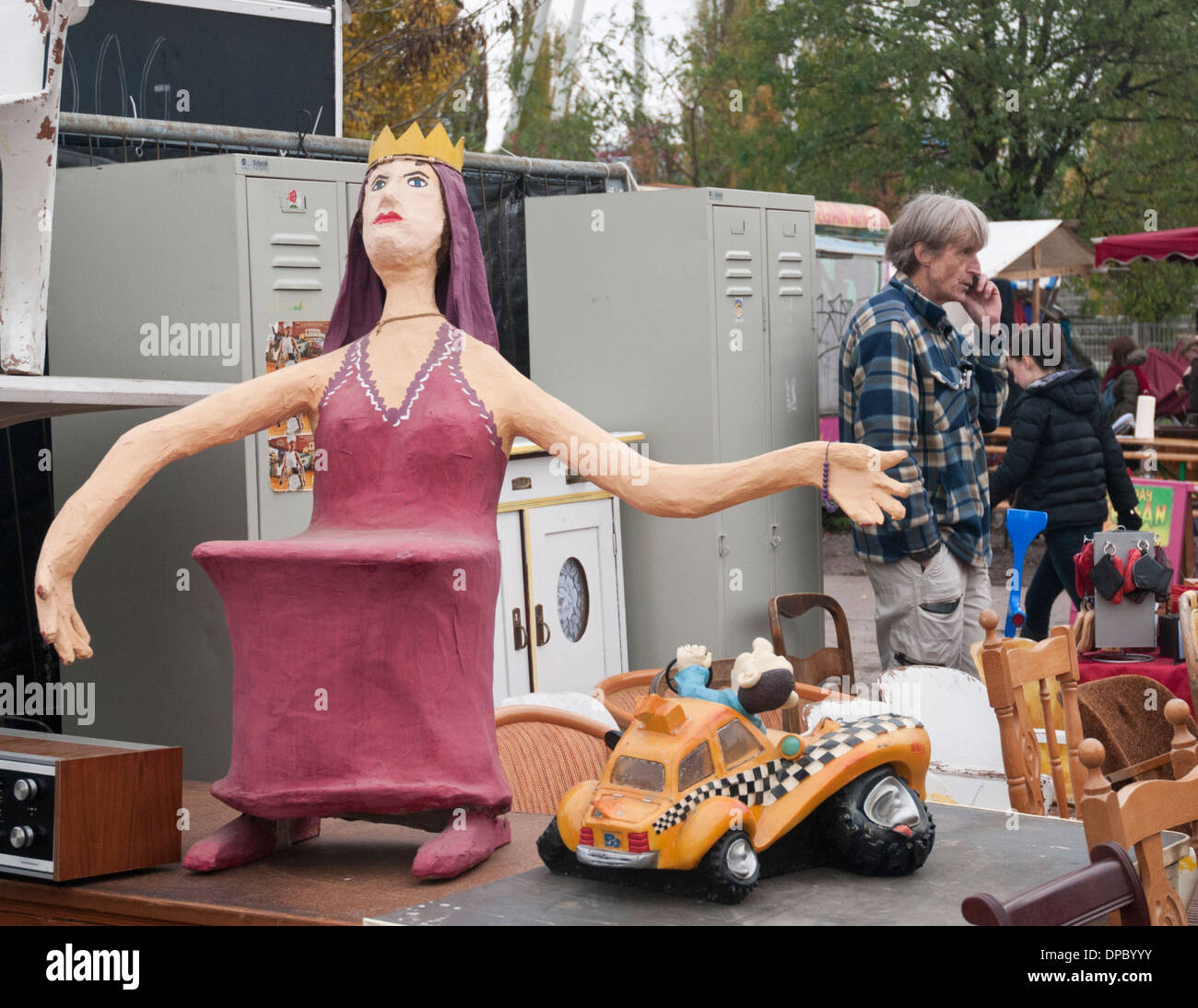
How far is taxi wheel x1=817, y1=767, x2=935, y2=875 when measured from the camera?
2480 millimetres

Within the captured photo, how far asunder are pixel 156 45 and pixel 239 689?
3.87m

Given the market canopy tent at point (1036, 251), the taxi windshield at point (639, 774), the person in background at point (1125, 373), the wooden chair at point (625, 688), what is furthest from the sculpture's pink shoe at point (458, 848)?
the person in background at point (1125, 373)

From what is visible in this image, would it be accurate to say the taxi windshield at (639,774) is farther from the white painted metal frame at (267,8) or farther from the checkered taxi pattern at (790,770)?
the white painted metal frame at (267,8)

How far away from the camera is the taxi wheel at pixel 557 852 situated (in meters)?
2.53

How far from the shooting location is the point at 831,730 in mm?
2562

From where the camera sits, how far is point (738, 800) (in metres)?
2.41

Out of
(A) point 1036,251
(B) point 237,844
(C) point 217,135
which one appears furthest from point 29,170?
(A) point 1036,251

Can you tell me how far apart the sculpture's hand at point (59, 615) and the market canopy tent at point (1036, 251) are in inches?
370

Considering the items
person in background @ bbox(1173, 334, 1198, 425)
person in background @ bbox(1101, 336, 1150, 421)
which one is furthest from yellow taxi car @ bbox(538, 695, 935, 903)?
person in background @ bbox(1173, 334, 1198, 425)

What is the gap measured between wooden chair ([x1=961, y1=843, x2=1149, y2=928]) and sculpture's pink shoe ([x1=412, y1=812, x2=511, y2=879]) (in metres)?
1.06
